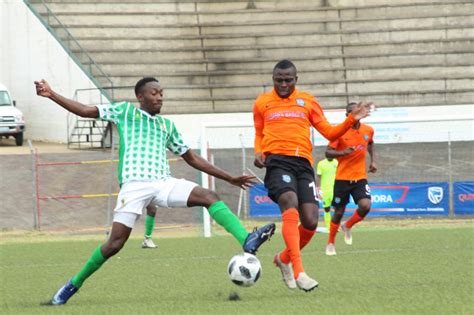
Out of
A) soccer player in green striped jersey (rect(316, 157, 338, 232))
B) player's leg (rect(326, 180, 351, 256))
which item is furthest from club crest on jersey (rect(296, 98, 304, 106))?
soccer player in green striped jersey (rect(316, 157, 338, 232))

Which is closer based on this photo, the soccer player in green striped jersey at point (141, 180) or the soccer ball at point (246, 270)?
the soccer ball at point (246, 270)

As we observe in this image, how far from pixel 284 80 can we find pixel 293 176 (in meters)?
0.91

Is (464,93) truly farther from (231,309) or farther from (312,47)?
(231,309)

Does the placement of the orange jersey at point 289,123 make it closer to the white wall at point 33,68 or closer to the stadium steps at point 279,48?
the stadium steps at point 279,48

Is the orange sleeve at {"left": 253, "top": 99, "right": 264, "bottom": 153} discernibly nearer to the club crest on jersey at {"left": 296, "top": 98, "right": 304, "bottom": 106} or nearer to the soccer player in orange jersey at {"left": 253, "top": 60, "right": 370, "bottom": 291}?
the soccer player in orange jersey at {"left": 253, "top": 60, "right": 370, "bottom": 291}

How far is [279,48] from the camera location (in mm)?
34719

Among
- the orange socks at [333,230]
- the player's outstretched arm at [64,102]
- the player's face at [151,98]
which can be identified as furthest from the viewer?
the orange socks at [333,230]

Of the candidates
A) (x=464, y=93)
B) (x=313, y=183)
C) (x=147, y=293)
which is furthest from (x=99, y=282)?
(x=464, y=93)

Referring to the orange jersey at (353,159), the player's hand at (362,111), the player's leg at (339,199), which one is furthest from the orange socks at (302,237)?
the orange jersey at (353,159)

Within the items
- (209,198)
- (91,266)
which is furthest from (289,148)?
(91,266)

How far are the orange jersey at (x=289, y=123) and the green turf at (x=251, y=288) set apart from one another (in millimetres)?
1301

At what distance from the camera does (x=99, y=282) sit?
10969 millimetres

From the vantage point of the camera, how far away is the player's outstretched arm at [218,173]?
8883mm

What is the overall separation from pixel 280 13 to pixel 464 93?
7038 millimetres
